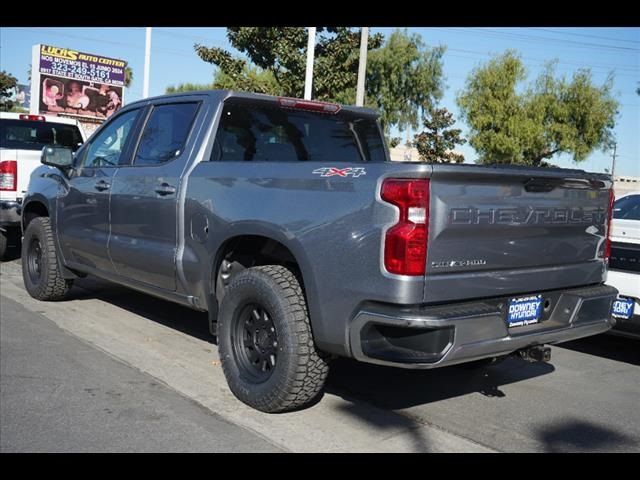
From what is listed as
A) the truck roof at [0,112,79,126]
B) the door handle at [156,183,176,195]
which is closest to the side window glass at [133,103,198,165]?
the door handle at [156,183,176,195]

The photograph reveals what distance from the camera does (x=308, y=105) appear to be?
208 inches

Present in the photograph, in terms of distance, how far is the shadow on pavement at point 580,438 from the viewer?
12.3 ft

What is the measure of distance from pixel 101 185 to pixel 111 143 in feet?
1.51

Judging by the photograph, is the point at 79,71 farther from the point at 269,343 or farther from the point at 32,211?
the point at 269,343

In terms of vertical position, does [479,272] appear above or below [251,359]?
above

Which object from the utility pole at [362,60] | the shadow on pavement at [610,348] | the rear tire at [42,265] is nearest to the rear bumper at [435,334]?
the shadow on pavement at [610,348]

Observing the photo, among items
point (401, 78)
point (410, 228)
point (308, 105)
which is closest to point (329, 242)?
point (410, 228)

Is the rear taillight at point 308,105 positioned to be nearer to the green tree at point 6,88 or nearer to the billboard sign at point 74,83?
the billboard sign at point 74,83

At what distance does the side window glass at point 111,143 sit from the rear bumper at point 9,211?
3.17m

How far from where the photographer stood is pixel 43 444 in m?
3.53
